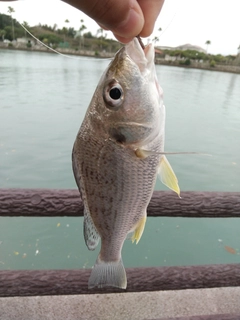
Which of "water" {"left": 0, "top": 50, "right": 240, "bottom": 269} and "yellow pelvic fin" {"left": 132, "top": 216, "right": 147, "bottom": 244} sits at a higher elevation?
"yellow pelvic fin" {"left": 132, "top": 216, "right": 147, "bottom": 244}

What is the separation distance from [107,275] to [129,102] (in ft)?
2.56

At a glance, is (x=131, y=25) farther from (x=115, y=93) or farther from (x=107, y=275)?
(x=107, y=275)

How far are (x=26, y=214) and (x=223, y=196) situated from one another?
1.60 metres

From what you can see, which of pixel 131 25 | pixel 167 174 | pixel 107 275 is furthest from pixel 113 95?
pixel 107 275

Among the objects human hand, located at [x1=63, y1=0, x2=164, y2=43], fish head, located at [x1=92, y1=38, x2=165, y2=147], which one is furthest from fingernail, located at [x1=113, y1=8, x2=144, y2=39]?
fish head, located at [x1=92, y1=38, x2=165, y2=147]

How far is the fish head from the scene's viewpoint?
123 centimetres

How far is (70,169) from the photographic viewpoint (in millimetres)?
8141

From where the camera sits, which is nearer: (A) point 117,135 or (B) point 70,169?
(A) point 117,135

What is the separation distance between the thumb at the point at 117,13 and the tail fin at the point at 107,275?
0.99 m

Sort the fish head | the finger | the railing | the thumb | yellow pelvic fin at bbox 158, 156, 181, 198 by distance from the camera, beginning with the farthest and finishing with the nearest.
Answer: the railing → yellow pelvic fin at bbox 158, 156, 181, 198 → the fish head → the finger → the thumb

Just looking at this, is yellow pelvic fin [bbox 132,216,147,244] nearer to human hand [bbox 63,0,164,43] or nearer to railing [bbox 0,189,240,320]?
human hand [bbox 63,0,164,43]

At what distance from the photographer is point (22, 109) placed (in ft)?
42.6

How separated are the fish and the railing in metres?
1.14

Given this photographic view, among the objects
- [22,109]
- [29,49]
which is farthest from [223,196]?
[29,49]
